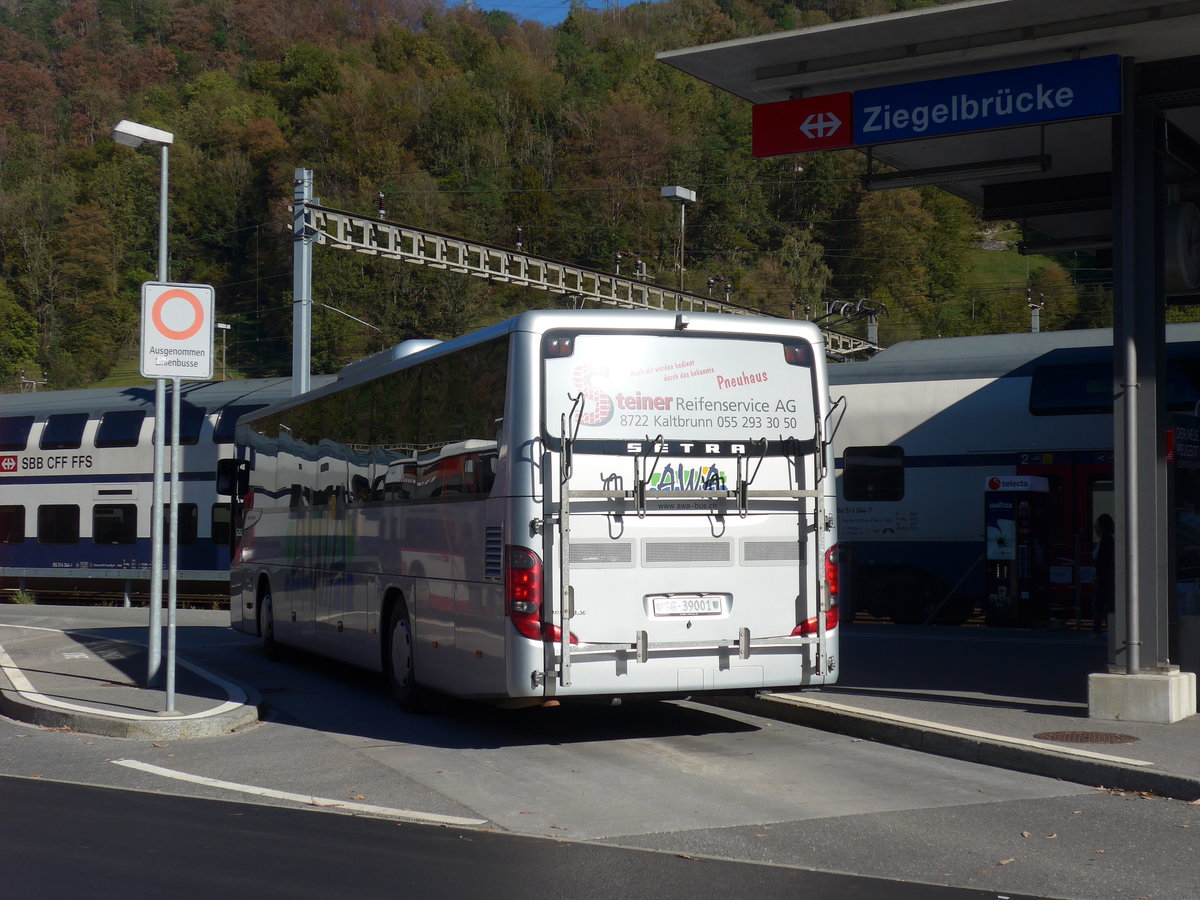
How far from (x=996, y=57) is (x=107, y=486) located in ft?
78.0

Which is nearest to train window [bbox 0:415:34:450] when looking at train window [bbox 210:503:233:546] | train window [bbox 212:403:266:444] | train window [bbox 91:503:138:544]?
train window [bbox 91:503:138:544]

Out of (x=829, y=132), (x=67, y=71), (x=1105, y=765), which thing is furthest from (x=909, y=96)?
(x=67, y=71)

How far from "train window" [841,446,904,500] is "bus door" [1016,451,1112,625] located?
1943 millimetres

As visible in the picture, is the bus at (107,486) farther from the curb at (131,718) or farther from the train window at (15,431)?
the curb at (131,718)

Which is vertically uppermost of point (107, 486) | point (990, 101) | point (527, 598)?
point (990, 101)

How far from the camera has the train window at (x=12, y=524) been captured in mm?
31406

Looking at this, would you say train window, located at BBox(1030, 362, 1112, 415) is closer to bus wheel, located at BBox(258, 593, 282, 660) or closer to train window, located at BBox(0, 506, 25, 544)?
bus wheel, located at BBox(258, 593, 282, 660)

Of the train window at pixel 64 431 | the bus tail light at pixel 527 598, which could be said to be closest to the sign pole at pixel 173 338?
the bus tail light at pixel 527 598

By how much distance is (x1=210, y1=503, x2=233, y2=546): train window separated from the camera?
2892 centimetres

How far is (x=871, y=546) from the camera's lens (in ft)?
71.7

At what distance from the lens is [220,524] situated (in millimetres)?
28984

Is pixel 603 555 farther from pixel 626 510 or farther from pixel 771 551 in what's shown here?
pixel 771 551

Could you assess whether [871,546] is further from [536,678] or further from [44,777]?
[44,777]

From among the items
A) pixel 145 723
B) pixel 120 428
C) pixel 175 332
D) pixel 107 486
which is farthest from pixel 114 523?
pixel 145 723
